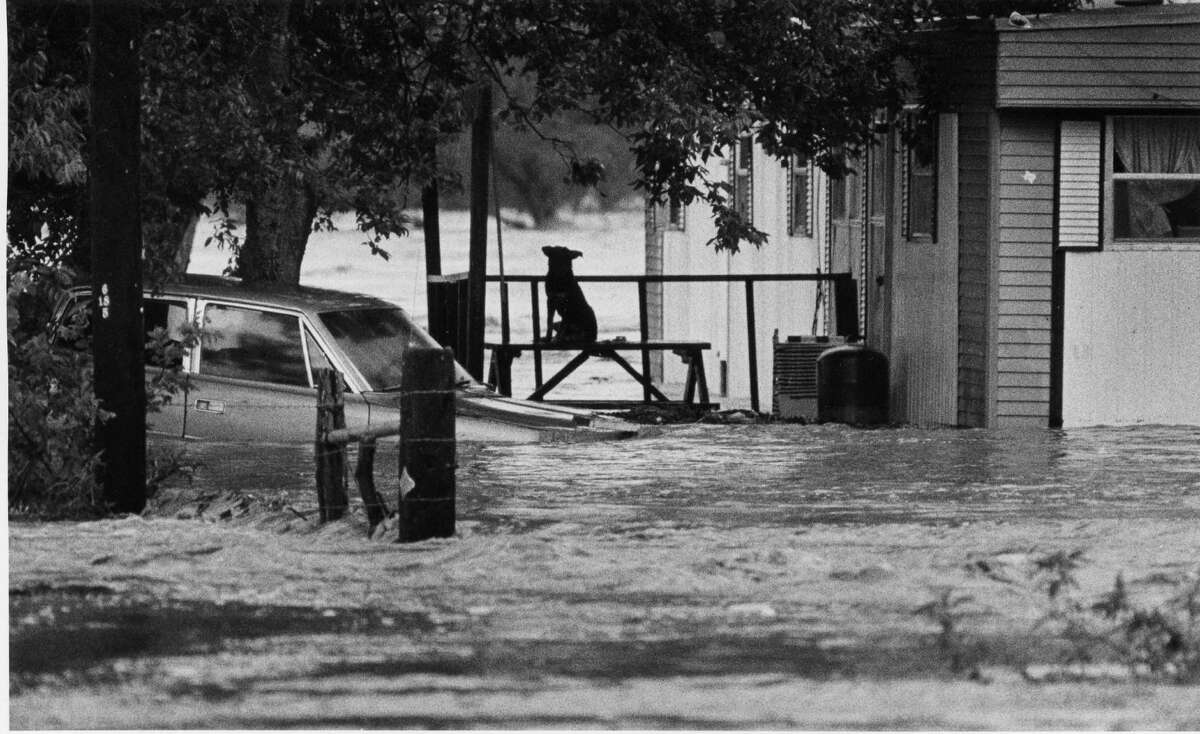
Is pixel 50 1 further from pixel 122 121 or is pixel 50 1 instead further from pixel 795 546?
pixel 795 546

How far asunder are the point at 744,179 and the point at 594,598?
1823 centimetres

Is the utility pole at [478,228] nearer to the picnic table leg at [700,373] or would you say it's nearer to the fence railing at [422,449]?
the picnic table leg at [700,373]

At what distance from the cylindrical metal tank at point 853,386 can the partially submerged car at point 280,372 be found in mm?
5324

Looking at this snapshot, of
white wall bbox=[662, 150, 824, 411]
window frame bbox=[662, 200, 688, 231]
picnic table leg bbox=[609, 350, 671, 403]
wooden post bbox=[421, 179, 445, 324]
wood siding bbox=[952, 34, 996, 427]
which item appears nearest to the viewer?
wood siding bbox=[952, 34, 996, 427]

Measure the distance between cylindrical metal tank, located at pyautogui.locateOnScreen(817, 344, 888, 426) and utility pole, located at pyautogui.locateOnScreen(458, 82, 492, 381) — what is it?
3092 millimetres

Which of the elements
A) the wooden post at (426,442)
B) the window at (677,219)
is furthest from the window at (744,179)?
the wooden post at (426,442)

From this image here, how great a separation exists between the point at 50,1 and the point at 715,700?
8842 millimetres

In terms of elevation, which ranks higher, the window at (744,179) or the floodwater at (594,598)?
the window at (744,179)

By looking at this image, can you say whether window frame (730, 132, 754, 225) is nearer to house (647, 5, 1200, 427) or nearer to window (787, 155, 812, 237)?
window (787, 155, 812, 237)

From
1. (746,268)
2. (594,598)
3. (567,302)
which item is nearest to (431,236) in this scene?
(567,302)

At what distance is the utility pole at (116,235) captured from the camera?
1171 centimetres

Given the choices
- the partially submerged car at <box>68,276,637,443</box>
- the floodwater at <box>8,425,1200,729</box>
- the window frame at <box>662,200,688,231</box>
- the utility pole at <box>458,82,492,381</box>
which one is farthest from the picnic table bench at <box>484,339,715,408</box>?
the window frame at <box>662,200,688,231</box>

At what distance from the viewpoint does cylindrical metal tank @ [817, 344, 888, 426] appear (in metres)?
20.5

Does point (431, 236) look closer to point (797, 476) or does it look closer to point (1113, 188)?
point (1113, 188)
